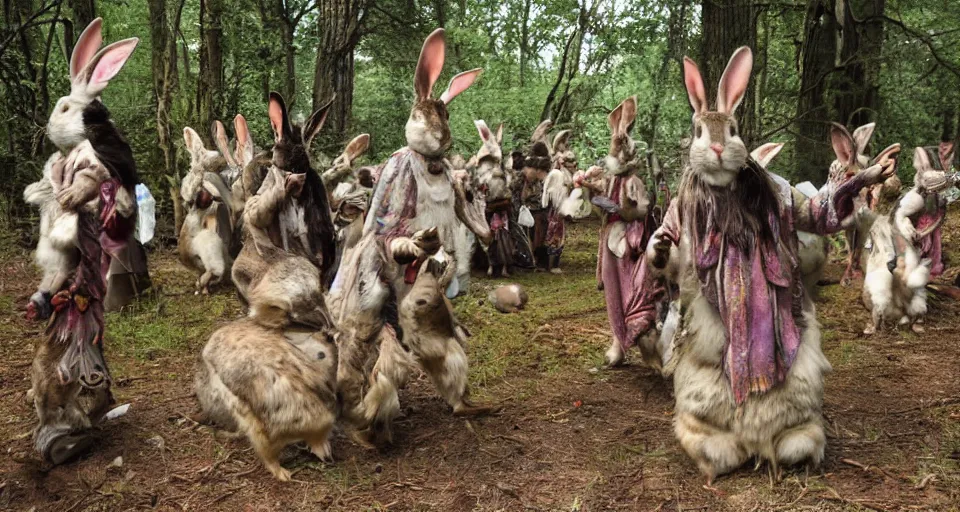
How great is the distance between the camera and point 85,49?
4535 mm

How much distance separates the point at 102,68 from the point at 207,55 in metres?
7.65

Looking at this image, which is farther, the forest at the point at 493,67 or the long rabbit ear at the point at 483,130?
the long rabbit ear at the point at 483,130

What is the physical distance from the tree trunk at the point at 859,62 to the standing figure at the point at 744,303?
6.01 m

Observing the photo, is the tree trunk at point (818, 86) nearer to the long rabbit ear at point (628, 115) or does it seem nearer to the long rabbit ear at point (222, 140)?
the long rabbit ear at point (628, 115)

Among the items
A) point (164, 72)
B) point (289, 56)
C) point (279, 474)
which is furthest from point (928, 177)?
point (164, 72)

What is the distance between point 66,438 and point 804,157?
31.0 feet

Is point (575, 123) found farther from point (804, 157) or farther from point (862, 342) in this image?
point (862, 342)

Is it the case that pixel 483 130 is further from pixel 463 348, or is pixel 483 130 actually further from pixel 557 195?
pixel 463 348

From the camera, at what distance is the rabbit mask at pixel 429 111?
467 centimetres

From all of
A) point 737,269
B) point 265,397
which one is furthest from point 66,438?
point 737,269

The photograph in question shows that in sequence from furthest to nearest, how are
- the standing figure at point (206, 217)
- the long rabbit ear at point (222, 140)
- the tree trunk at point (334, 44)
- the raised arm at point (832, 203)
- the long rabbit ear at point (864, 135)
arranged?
1. the tree trunk at point (334, 44)
2. the standing figure at point (206, 217)
3. the long rabbit ear at point (222, 140)
4. the long rabbit ear at point (864, 135)
5. the raised arm at point (832, 203)

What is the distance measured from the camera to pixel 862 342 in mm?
7492

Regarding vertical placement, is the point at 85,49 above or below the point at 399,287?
above

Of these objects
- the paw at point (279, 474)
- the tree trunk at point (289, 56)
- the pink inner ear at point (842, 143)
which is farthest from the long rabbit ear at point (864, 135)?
the tree trunk at point (289, 56)
